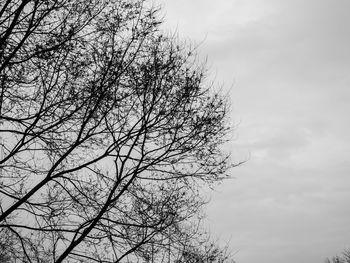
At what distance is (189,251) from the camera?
7816mm

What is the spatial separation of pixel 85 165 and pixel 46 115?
3.59ft

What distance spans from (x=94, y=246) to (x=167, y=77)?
131 inches

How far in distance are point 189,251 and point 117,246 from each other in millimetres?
1474

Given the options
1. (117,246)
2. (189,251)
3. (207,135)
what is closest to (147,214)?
(117,246)

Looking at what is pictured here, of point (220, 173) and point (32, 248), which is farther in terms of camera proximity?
point (220, 173)

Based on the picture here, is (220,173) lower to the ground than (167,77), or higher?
lower

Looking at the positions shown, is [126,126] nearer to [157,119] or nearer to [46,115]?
[157,119]

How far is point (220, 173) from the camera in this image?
7.76 m

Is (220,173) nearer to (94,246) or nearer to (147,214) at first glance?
(147,214)

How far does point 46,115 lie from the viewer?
698 centimetres

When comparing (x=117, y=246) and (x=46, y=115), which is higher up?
(x=46, y=115)

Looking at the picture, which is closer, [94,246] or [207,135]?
[94,246]

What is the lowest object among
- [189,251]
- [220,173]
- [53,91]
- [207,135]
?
[189,251]

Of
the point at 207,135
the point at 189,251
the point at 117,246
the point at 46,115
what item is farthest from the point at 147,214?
the point at 46,115
